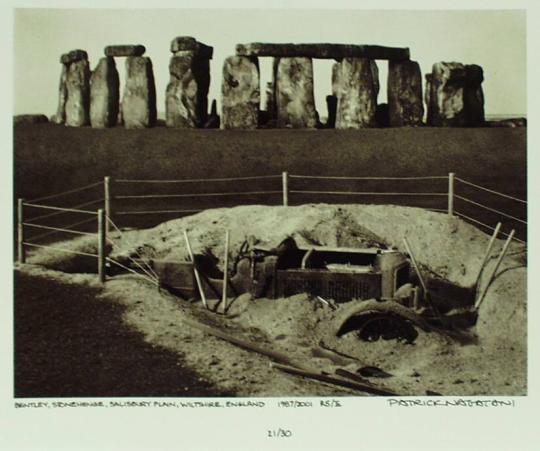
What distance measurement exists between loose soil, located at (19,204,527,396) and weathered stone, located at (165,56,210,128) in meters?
3.03

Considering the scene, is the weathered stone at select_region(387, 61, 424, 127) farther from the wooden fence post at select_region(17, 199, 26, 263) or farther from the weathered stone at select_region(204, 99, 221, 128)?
the wooden fence post at select_region(17, 199, 26, 263)

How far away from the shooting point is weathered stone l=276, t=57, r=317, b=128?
15227mm

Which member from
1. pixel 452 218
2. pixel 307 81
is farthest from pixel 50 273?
pixel 307 81

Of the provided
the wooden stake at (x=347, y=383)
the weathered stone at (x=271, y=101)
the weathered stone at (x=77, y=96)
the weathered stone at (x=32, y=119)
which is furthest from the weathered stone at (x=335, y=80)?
the wooden stake at (x=347, y=383)

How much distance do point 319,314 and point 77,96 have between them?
797 centimetres

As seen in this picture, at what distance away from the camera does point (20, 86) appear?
9719mm

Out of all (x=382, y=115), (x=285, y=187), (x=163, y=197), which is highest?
(x=382, y=115)

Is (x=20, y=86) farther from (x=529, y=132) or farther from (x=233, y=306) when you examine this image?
(x=529, y=132)

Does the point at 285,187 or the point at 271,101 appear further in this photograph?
the point at 271,101

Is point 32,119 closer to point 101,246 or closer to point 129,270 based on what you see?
point 101,246

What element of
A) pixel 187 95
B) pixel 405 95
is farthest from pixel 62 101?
pixel 405 95

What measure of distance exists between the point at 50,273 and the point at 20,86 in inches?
90.0

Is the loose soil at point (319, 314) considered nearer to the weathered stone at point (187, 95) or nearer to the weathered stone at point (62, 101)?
the weathered stone at point (187, 95)

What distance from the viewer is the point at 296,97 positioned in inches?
603
